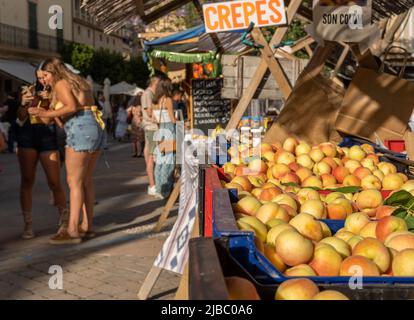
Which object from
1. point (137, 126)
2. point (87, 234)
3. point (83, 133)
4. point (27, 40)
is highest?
point (27, 40)

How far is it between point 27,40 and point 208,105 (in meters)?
34.5

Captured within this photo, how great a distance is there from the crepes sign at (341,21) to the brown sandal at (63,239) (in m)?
3.06

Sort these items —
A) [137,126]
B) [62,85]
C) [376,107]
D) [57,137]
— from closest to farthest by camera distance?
[376,107] → [62,85] → [57,137] → [137,126]

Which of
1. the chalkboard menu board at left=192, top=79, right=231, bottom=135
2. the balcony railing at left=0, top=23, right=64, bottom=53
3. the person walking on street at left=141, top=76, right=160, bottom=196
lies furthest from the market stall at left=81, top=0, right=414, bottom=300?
the balcony railing at left=0, top=23, right=64, bottom=53

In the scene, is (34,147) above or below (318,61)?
below

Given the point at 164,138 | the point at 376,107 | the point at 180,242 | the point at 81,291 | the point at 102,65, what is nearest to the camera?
the point at 180,242

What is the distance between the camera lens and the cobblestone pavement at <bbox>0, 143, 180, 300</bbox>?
4852 millimetres

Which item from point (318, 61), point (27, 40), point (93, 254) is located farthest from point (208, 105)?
point (27, 40)

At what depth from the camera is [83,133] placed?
6.11m

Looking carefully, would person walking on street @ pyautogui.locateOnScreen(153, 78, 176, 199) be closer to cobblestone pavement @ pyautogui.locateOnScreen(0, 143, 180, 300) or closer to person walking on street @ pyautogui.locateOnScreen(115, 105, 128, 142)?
cobblestone pavement @ pyautogui.locateOnScreen(0, 143, 180, 300)

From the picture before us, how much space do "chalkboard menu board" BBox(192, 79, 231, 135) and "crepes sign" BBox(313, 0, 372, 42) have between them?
16.0 feet

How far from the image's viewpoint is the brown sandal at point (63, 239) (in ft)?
20.4

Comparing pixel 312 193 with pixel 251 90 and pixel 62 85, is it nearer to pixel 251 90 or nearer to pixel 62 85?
pixel 251 90

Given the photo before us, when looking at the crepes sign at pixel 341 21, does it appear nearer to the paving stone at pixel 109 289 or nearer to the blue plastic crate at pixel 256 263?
the paving stone at pixel 109 289
